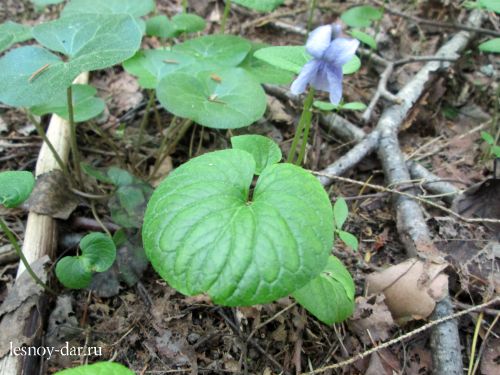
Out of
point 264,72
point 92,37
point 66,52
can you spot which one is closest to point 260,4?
point 264,72

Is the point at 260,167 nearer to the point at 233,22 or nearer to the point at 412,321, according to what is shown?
the point at 412,321

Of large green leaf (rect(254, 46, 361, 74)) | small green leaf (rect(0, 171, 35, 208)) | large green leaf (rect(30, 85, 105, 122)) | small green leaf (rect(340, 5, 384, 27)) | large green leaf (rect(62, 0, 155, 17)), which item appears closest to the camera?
small green leaf (rect(0, 171, 35, 208))

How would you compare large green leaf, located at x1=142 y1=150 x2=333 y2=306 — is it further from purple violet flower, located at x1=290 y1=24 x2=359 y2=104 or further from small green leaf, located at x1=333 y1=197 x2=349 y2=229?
small green leaf, located at x1=333 y1=197 x2=349 y2=229

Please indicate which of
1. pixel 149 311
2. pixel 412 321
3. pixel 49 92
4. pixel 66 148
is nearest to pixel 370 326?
pixel 412 321

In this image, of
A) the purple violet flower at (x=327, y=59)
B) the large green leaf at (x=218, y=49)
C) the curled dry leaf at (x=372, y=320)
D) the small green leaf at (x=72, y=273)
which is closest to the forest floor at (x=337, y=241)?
the curled dry leaf at (x=372, y=320)

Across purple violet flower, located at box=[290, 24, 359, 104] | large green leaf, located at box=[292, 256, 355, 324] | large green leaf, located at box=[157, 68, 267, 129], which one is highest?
purple violet flower, located at box=[290, 24, 359, 104]

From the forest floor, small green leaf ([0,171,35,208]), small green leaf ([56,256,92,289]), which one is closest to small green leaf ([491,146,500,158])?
the forest floor
